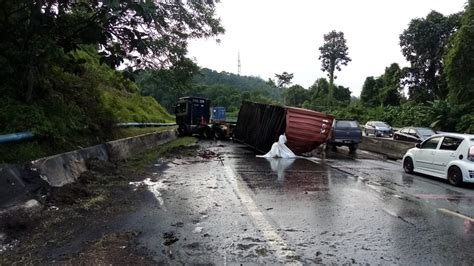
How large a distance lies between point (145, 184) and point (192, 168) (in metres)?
3.75

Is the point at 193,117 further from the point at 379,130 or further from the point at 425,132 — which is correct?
the point at 379,130

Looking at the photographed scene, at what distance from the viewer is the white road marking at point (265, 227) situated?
576 centimetres

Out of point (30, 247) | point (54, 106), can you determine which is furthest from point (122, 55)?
point (30, 247)

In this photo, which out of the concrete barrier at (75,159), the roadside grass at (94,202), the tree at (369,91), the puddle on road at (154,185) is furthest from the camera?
the tree at (369,91)

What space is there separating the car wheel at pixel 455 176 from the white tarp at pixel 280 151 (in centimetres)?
739

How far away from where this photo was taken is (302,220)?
7.61 metres

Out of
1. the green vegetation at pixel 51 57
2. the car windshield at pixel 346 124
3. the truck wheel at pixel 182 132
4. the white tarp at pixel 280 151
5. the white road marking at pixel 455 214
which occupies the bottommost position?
the truck wheel at pixel 182 132

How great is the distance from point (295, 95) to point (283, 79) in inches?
289

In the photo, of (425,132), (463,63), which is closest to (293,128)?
(425,132)

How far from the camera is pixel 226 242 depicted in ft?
20.3

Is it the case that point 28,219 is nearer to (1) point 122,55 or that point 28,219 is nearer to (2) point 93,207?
(2) point 93,207

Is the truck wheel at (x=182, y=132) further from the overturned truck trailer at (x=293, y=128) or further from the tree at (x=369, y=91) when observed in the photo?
the tree at (x=369, y=91)

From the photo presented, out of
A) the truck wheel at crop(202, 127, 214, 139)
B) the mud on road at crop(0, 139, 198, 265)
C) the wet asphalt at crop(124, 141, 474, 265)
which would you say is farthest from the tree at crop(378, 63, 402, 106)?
the mud on road at crop(0, 139, 198, 265)

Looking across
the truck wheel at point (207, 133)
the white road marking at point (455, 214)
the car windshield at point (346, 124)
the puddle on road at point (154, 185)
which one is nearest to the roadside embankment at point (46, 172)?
the puddle on road at point (154, 185)
